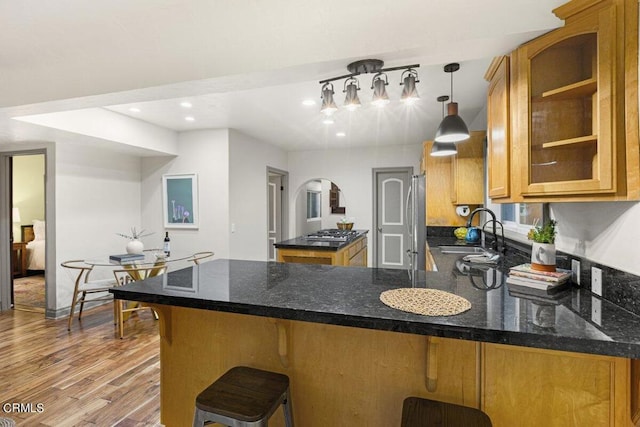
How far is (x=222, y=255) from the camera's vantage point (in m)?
4.41

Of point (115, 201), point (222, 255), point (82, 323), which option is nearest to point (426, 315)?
point (222, 255)

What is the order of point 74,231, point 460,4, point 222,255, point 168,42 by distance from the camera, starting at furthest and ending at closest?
1. point 222,255
2. point 74,231
3. point 168,42
4. point 460,4

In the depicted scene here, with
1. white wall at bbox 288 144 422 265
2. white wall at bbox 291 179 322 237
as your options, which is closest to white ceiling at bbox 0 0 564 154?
white wall at bbox 288 144 422 265

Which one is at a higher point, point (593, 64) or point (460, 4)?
point (460, 4)

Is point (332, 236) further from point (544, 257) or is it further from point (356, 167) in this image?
point (544, 257)

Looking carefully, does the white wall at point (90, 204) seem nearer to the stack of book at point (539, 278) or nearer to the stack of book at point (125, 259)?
the stack of book at point (125, 259)

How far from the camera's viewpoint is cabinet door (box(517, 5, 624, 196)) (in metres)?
1.15

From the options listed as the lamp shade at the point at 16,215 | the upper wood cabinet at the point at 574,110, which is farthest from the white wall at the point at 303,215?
the lamp shade at the point at 16,215

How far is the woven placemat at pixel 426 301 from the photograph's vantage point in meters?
1.12

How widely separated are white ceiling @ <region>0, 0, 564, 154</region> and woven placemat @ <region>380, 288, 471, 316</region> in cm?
120

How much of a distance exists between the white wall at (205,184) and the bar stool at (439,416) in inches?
144

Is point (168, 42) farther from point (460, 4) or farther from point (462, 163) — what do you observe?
point (462, 163)

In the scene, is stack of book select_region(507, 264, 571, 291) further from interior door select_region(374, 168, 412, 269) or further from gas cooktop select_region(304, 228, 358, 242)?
interior door select_region(374, 168, 412, 269)

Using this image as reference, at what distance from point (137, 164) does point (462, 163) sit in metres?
4.67
